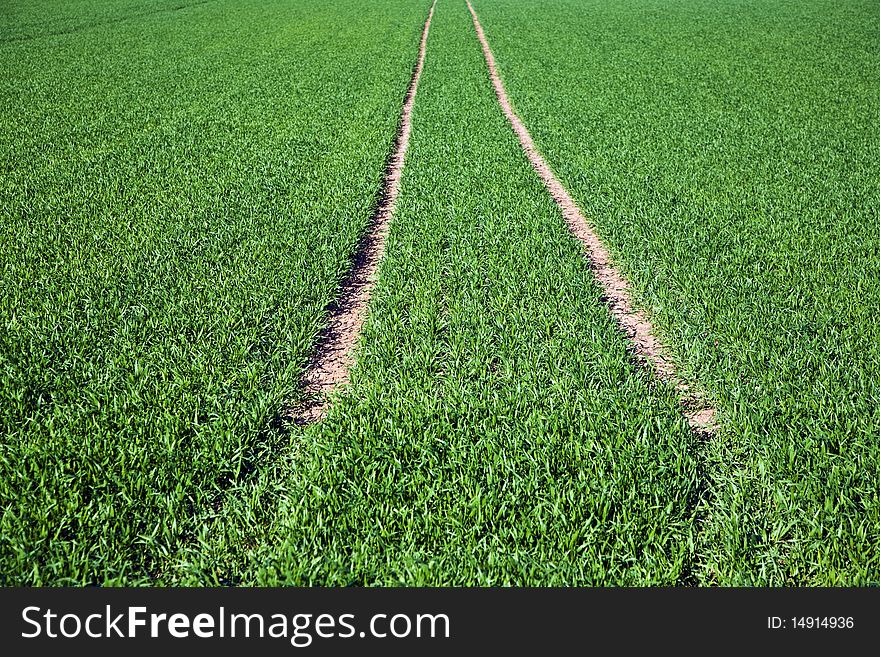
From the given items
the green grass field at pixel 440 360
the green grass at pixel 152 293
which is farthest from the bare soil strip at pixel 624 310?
the green grass at pixel 152 293

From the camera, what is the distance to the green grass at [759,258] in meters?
2.75

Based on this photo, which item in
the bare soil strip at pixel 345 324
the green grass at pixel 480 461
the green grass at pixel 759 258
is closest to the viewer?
the green grass at pixel 480 461

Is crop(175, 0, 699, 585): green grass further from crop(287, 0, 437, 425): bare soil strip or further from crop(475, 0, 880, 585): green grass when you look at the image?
crop(475, 0, 880, 585): green grass

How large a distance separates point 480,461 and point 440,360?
117 centimetres

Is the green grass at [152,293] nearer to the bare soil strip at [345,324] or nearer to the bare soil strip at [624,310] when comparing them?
the bare soil strip at [345,324]

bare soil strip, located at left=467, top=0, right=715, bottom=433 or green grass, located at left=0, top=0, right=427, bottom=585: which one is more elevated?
green grass, located at left=0, top=0, right=427, bottom=585

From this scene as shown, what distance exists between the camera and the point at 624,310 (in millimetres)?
4961

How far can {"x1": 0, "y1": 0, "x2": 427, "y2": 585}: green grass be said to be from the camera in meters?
2.76

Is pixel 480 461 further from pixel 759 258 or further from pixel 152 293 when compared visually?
pixel 759 258

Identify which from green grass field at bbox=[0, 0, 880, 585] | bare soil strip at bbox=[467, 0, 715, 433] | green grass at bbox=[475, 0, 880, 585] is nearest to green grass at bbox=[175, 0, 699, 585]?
green grass field at bbox=[0, 0, 880, 585]

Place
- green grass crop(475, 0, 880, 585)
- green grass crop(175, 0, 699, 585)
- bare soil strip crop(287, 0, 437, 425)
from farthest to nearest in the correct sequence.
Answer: bare soil strip crop(287, 0, 437, 425), green grass crop(475, 0, 880, 585), green grass crop(175, 0, 699, 585)

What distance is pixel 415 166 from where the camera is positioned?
29.3 feet

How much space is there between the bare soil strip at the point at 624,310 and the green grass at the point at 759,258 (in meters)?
0.12

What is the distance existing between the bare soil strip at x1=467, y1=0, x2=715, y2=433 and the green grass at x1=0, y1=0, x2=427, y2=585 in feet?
8.84
